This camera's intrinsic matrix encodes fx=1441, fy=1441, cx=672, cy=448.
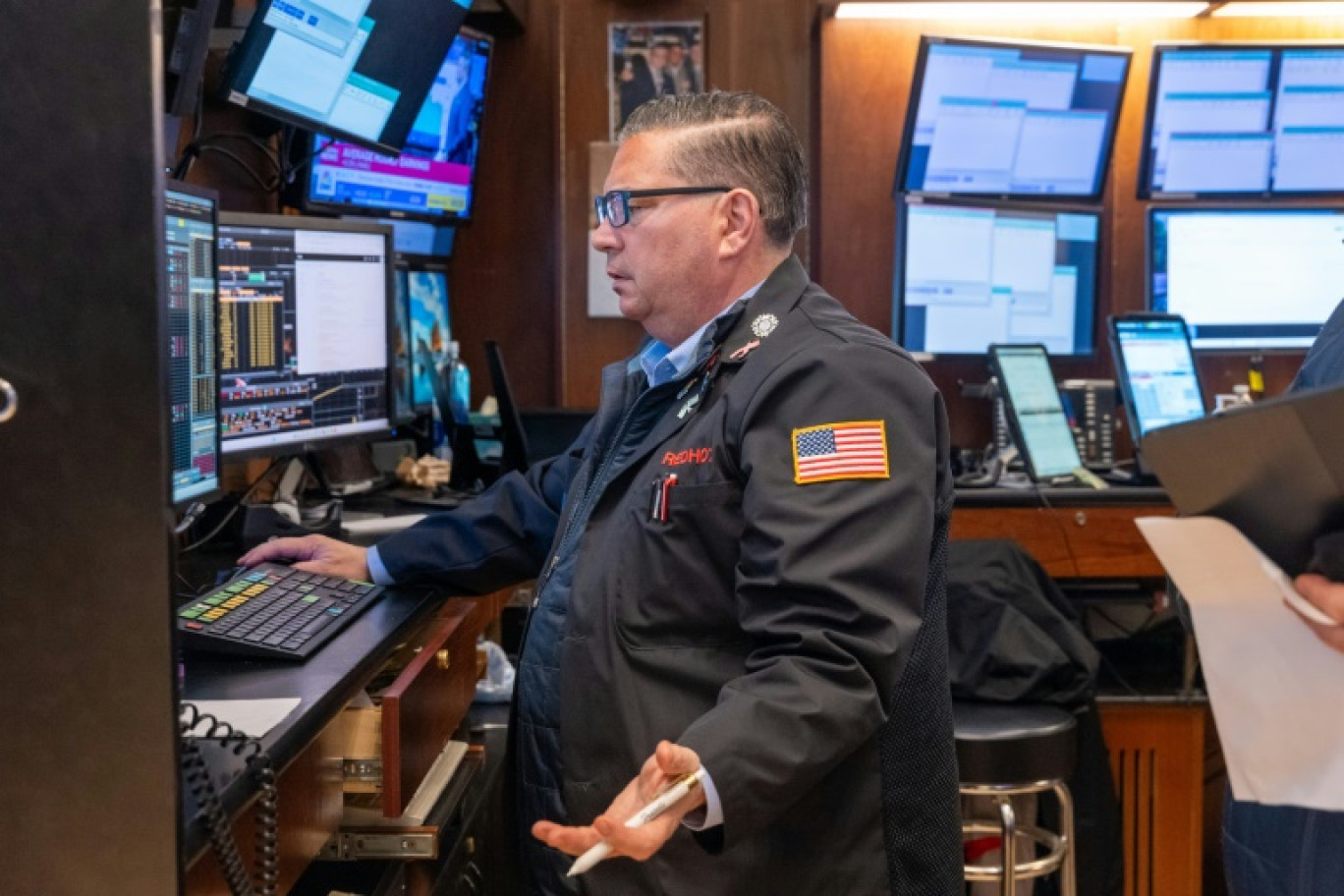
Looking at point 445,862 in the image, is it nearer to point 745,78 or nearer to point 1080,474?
point 1080,474

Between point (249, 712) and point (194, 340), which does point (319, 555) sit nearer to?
point (194, 340)

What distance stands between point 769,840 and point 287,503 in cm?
135

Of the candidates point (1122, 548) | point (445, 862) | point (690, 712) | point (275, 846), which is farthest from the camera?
point (1122, 548)

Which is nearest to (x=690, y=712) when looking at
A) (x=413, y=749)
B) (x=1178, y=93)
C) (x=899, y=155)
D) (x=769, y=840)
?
(x=769, y=840)

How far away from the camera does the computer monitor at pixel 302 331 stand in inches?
Answer: 91.2

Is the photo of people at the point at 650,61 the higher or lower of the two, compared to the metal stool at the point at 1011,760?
higher

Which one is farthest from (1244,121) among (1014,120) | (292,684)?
Answer: (292,684)

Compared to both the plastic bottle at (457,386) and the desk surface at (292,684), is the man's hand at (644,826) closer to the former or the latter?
the desk surface at (292,684)

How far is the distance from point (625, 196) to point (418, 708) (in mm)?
672

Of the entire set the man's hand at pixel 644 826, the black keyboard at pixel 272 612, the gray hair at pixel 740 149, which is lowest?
the man's hand at pixel 644 826

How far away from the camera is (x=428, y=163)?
349 centimetres

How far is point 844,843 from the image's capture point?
1.42 meters

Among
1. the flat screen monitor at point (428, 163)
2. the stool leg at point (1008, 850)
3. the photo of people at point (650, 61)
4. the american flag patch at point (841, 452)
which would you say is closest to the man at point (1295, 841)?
the american flag patch at point (841, 452)

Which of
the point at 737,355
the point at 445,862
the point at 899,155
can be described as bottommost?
the point at 445,862
